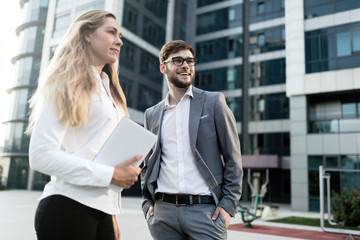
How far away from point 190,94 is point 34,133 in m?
1.48

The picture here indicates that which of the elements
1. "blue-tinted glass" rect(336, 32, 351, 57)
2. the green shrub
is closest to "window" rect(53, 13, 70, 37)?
"blue-tinted glass" rect(336, 32, 351, 57)

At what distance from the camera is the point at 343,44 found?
20.5m

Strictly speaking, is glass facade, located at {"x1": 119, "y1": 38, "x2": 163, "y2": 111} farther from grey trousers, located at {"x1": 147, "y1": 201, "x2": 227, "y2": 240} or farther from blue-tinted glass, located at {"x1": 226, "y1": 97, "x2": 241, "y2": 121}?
grey trousers, located at {"x1": 147, "y1": 201, "x2": 227, "y2": 240}

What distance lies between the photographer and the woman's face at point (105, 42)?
197 centimetres

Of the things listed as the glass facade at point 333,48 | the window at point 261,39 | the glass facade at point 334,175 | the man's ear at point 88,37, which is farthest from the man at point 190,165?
the window at point 261,39

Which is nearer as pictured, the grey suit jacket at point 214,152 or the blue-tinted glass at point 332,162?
the grey suit jacket at point 214,152

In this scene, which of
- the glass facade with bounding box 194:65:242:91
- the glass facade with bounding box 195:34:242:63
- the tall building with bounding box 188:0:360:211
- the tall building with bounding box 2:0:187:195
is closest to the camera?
the tall building with bounding box 188:0:360:211

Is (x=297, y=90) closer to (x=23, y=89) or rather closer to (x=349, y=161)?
(x=349, y=161)

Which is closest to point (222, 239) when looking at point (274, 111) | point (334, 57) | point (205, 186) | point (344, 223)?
point (205, 186)

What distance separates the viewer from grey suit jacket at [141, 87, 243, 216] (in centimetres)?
257

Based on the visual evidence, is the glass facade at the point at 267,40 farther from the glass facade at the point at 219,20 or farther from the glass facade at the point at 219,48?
the glass facade at the point at 219,20

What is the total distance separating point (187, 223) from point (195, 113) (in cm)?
87

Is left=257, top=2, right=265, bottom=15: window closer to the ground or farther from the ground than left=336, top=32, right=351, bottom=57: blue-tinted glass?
farther from the ground

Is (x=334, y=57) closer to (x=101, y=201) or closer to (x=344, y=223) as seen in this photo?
(x=344, y=223)
